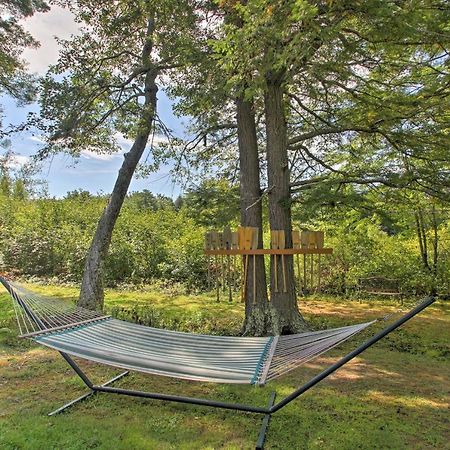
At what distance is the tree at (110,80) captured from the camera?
4.75m

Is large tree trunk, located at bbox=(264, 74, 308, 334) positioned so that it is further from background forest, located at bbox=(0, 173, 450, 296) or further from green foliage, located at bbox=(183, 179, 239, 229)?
green foliage, located at bbox=(183, 179, 239, 229)

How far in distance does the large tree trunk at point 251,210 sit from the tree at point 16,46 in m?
4.86

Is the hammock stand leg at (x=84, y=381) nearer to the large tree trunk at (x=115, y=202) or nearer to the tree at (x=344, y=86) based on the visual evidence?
the tree at (x=344, y=86)

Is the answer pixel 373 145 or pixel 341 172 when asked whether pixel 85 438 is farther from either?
pixel 373 145

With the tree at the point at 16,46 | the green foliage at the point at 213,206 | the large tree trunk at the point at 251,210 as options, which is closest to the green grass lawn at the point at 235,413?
the large tree trunk at the point at 251,210

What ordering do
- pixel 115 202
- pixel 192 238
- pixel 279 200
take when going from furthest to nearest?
pixel 192 238 < pixel 115 202 < pixel 279 200

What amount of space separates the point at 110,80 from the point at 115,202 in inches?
64.9

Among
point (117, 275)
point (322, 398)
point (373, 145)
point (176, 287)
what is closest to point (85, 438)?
point (322, 398)

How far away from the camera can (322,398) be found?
112 inches

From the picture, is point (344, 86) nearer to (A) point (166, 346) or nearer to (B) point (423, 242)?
(A) point (166, 346)

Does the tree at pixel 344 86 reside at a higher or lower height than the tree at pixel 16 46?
lower

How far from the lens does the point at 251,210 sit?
4.61 metres

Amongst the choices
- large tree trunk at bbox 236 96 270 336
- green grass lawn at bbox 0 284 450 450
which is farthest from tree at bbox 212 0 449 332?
green grass lawn at bbox 0 284 450 450

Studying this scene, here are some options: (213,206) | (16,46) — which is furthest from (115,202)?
(16,46)
